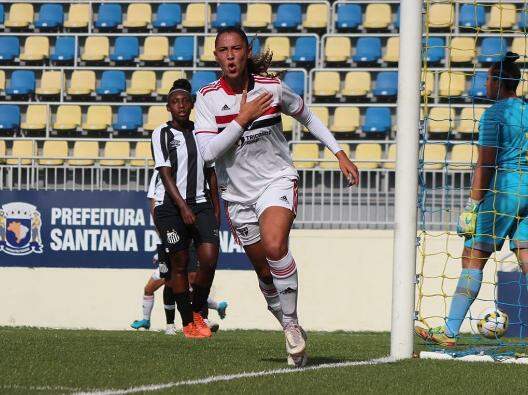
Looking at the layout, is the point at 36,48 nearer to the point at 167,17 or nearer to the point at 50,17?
the point at 50,17

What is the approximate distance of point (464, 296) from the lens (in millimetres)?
8141

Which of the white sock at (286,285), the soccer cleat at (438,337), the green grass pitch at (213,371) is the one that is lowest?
the soccer cleat at (438,337)

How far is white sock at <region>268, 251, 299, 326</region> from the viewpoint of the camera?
254 inches

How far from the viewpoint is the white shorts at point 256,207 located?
655 centimetres

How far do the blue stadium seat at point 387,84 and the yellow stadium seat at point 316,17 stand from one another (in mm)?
1984

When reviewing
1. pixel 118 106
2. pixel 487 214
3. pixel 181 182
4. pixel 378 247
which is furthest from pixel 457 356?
pixel 118 106

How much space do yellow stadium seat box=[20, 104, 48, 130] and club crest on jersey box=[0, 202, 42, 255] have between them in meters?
4.49

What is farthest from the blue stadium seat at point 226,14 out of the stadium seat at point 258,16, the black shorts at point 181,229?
the black shorts at point 181,229

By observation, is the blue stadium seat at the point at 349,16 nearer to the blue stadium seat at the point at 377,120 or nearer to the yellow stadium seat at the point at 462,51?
the yellow stadium seat at the point at 462,51

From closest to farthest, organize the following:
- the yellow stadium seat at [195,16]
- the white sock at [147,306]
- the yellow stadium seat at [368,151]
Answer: the white sock at [147,306] < the yellow stadium seat at [368,151] < the yellow stadium seat at [195,16]

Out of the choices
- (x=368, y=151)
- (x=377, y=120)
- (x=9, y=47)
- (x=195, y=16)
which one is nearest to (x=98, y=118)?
(x=9, y=47)

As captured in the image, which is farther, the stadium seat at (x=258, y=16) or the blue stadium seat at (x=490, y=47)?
the stadium seat at (x=258, y=16)

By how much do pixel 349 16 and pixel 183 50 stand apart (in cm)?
305

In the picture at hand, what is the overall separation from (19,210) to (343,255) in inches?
175
